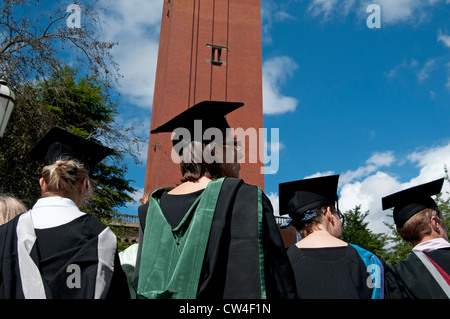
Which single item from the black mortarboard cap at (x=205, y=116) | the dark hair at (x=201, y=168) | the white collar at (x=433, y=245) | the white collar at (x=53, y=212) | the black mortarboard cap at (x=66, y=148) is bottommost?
the white collar at (x=433, y=245)

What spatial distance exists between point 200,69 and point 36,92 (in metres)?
17.8

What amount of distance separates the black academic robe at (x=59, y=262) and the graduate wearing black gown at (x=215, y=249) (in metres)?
0.18

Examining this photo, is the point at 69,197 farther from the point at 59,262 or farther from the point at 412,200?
the point at 412,200

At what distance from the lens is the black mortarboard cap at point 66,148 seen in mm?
2490

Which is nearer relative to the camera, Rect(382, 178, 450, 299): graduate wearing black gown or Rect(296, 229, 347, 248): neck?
Rect(382, 178, 450, 299): graduate wearing black gown

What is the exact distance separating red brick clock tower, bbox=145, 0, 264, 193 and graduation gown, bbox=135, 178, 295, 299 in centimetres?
2007

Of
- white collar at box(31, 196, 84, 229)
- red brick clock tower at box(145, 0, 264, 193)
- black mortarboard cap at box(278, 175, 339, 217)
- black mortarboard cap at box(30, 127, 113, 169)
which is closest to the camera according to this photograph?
white collar at box(31, 196, 84, 229)

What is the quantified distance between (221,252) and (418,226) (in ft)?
5.46

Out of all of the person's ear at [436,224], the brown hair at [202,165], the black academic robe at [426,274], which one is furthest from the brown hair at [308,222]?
the brown hair at [202,165]

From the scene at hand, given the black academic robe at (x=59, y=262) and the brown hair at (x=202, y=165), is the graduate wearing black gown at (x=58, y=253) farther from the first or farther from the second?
the brown hair at (x=202, y=165)

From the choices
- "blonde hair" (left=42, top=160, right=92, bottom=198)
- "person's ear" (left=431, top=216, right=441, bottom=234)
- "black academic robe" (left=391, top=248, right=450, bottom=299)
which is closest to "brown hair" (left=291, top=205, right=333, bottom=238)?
"black academic robe" (left=391, top=248, right=450, bottom=299)

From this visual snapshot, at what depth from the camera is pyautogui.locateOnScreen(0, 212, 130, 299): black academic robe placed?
76.2 inches

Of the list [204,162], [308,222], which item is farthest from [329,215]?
[204,162]

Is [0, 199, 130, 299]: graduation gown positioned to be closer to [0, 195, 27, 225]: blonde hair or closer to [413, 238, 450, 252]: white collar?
[0, 195, 27, 225]: blonde hair
